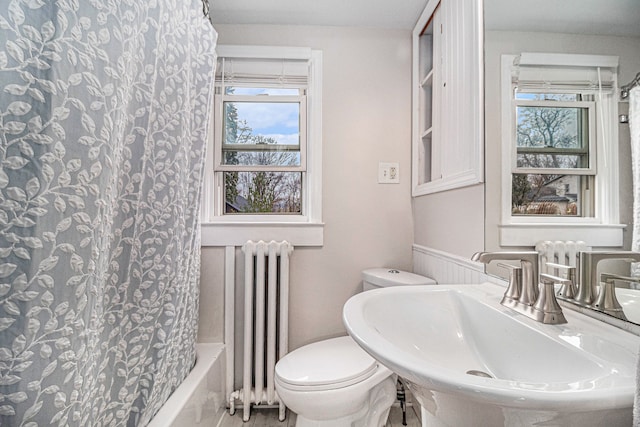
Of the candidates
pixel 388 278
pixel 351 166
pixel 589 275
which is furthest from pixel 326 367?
pixel 351 166

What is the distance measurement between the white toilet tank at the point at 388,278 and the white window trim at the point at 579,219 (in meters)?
0.54

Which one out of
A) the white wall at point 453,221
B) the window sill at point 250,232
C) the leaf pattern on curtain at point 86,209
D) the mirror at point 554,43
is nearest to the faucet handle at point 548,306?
the mirror at point 554,43

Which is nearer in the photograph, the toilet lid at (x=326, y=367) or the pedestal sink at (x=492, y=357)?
the pedestal sink at (x=492, y=357)

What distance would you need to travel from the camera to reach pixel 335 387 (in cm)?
107

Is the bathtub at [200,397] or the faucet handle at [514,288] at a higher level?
the faucet handle at [514,288]

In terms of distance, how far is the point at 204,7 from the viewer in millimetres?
1335

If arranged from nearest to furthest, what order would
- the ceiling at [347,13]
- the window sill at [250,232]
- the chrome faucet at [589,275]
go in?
the chrome faucet at [589,275], the ceiling at [347,13], the window sill at [250,232]

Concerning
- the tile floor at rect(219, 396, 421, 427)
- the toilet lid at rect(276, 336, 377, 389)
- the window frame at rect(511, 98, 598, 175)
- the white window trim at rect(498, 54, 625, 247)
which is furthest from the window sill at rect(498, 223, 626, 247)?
the tile floor at rect(219, 396, 421, 427)

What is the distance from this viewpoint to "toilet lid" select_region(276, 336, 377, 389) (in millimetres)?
1083

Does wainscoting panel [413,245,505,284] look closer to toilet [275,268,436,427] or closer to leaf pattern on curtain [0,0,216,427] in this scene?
toilet [275,268,436,427]

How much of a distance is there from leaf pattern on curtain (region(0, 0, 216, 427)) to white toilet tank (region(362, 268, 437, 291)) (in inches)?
36.4

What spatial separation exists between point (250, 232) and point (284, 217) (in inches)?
8.5

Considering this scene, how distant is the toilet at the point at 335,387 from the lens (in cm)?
107

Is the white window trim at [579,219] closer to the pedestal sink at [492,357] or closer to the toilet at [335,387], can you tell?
the pedestal sink at [492,357]
